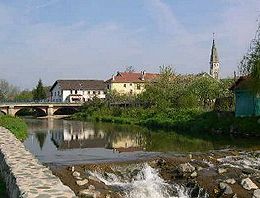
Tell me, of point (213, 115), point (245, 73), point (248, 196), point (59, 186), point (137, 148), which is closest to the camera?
point (59, 186)

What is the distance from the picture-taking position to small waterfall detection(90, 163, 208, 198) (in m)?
13.9

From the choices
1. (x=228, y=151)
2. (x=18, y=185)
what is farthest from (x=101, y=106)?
(x=18, y=185)

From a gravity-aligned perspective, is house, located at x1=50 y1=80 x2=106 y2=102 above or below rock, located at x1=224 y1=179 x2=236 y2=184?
above

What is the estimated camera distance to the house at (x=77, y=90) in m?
96.6

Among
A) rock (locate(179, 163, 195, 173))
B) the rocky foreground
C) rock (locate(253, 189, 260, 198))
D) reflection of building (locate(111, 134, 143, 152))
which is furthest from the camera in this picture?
reflection of building (locate(111, 134, 143, 152))

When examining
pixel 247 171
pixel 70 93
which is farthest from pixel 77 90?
pixel 247 171

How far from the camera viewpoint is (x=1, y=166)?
13.4m

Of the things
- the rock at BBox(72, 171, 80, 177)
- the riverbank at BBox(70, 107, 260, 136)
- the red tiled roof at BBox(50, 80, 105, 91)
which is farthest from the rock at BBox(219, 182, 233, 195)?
the red tiled roof at BBox(50, 80, 105, 91)

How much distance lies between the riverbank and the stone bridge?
55.6ft

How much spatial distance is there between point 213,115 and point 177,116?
6.43m

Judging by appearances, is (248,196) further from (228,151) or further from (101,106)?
(101,106)

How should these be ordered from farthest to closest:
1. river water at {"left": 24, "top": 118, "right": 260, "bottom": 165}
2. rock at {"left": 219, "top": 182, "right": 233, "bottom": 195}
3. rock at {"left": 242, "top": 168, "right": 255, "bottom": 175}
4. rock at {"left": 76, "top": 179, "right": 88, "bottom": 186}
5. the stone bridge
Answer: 1. the stone bridge
2. river water at {"left": 24, "top": 118, "right": 260, "bottom": 165}
3. rock at {"left": 242, "top": 168, "right": 255, "bottom": 175}
4. rock at {"left": 76, "top": 179, "right": 88, "bottom": 186}
5. rock at {"left": 219, "top": 182, "right": 233, "bottom": 195}

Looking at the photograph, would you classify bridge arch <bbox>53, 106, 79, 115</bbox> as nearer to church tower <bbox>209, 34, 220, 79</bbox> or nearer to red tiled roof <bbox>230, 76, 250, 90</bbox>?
church tower <bbox>209, 34, 220, 79</bbox>

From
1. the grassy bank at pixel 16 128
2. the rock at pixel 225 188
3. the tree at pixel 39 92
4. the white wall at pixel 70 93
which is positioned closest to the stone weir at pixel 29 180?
the rock at pixel 225 188
